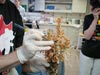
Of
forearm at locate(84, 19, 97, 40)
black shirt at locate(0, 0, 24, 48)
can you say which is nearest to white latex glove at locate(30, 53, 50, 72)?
black shirt at locate(0, 0, 24, 48)

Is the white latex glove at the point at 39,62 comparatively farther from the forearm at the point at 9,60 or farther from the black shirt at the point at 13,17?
the black shirt at the point at 13,17

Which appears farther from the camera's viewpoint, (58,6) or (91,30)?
(58,6)

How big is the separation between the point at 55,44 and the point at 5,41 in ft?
1.21

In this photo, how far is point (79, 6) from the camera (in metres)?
4.80

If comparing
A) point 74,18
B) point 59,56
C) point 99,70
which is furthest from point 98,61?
point 74,18

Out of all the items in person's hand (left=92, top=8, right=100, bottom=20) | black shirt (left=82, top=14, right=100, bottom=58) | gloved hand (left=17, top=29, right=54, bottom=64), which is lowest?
black shirt (left=82, top=14, right=100, bottom=58)

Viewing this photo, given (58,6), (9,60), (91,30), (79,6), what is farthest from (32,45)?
(58,6)

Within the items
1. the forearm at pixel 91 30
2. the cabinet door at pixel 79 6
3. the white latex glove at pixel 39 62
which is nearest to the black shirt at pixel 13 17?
the white latex glove at pixel 39 62

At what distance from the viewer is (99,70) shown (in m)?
2.04

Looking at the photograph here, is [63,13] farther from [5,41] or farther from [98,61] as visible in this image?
[5,41]

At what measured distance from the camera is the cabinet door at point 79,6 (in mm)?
4773

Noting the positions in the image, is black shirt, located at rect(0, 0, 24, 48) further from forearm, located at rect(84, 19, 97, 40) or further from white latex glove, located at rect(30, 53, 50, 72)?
forearm, located at rect(84, 19, 97, 40)

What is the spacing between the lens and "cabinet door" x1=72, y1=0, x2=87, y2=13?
4773mm

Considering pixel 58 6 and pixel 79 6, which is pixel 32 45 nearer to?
pixel 79 6
